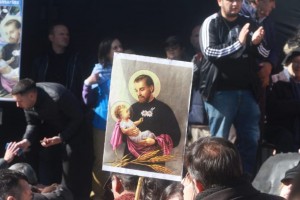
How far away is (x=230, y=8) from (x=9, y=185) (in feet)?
8.89

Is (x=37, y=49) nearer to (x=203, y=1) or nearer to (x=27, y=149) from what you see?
(x=27, y=149)

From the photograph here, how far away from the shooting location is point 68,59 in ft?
26.0

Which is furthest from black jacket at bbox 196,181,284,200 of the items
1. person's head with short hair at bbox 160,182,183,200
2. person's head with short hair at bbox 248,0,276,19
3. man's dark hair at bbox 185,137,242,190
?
person's head with short hair at bbox 248,0,276,19

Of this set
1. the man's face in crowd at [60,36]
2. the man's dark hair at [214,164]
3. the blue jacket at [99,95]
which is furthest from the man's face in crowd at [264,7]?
the man's dark hair at [214,164]

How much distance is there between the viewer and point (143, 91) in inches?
200

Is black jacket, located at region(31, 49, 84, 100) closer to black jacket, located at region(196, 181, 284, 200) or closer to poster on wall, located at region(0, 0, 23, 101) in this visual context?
poster on wall, located at region(0, 0, 23, 101)

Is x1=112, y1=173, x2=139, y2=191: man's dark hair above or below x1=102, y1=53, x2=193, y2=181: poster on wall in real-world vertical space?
below

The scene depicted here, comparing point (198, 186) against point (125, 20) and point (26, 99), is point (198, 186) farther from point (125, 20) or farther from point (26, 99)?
point (125, 20)

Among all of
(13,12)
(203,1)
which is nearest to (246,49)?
(203,1)

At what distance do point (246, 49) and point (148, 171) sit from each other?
1.86m

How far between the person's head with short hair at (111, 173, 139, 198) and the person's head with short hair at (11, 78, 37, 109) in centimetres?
238

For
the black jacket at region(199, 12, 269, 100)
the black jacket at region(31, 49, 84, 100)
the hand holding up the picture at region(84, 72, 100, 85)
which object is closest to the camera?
the black jacket at region(199, 12, 269, 100)

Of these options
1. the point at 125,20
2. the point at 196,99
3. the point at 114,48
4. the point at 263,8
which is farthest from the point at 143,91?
the point at 125,20

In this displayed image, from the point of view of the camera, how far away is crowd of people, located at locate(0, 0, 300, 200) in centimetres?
638
